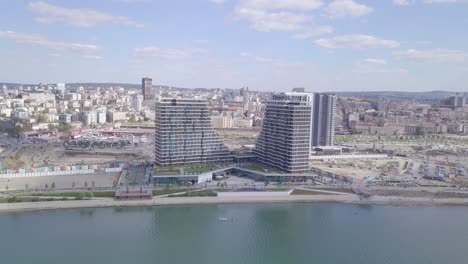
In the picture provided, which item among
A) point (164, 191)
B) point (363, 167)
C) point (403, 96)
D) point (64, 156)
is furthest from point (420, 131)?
point (403, 96)

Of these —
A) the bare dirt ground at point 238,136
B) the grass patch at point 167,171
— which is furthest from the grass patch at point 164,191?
the bare dirt ground at point 238,136

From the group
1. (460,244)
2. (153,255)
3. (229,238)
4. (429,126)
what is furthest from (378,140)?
(153,255)

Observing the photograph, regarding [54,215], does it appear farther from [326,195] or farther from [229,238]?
[326,195]

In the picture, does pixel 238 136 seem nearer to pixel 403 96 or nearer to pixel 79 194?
pixel 79 194

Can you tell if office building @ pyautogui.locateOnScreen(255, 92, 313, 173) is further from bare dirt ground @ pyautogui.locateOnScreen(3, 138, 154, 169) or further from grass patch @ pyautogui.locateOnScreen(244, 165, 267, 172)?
bare dirt ground @ pyautogui.locateOnScreen(3, 138, 154, 169)

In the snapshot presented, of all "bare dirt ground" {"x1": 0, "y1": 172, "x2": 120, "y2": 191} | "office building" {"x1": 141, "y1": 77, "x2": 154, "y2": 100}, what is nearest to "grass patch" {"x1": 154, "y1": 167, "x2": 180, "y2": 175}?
"bare dirt ground" {"x1": 0, "y1": 172, "x2": 120, "y2": 191}

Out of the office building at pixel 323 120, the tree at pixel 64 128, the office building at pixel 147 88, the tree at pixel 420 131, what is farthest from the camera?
the office building at pixel 147 88

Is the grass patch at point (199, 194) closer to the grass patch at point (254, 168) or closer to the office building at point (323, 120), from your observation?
the grass patch at point (254, 168)
